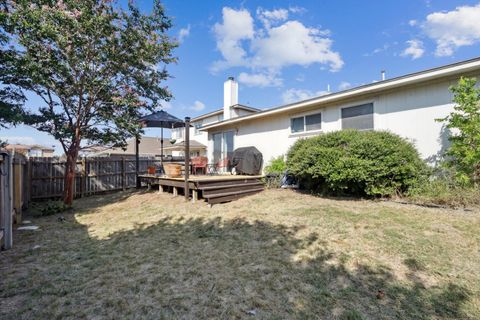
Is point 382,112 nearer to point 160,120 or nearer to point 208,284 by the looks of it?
point 208,284

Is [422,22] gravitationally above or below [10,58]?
above

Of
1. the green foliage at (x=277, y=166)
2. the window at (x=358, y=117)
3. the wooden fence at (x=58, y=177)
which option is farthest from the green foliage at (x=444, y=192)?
the wooden fence at (x=58, y=177)

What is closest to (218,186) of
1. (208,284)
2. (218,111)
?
(208,284)

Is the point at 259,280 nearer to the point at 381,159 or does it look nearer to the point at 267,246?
the point at 267,246

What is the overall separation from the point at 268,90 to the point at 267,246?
18.6 meters

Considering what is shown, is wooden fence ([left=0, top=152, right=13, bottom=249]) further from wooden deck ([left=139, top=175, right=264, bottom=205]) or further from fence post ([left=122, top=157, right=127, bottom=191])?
fence post ([left=122, top=157, right=127, bottom=191])

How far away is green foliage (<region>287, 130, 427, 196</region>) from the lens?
5.65 m

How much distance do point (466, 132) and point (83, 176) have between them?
37.7 feet

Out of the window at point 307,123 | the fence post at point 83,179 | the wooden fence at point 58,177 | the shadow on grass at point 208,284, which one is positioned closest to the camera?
the shadow on grass at point 208,284

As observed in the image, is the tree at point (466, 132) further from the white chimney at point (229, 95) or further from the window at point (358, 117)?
the white chimney at point (229, 95)

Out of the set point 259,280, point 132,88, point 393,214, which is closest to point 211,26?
point 132,88

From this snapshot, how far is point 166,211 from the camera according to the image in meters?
5.94

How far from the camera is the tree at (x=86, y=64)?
5.81 m

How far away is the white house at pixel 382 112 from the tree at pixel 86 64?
4.50 m
